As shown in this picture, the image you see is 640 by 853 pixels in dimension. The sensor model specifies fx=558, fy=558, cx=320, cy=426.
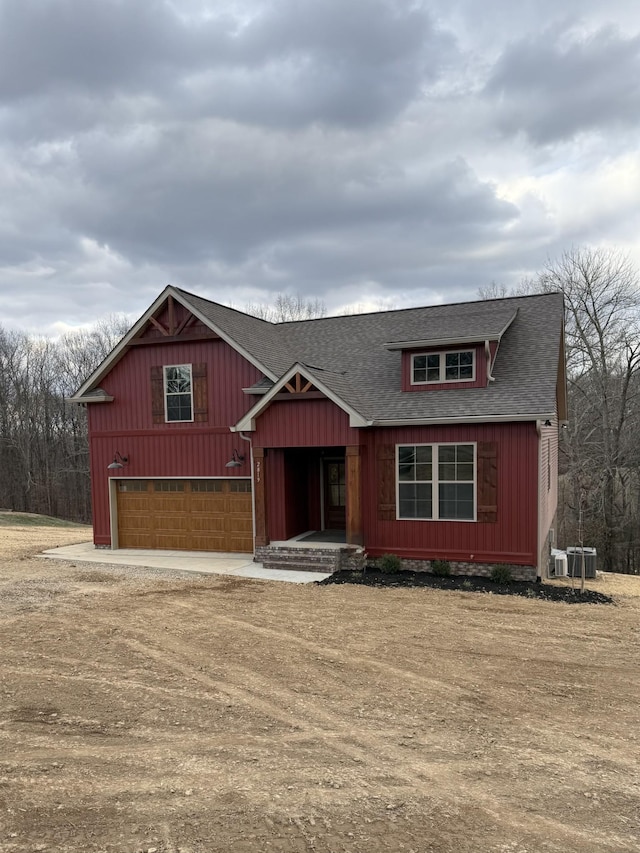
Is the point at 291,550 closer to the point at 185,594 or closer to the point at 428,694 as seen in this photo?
the point at 185,594

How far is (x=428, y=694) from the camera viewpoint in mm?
6375

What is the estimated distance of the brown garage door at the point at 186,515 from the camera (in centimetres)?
1522

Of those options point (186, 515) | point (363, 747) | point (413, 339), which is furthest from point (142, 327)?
point (363, 747)

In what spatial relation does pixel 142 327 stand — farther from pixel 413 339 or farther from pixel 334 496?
pixel 413 339

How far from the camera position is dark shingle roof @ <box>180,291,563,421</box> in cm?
1263

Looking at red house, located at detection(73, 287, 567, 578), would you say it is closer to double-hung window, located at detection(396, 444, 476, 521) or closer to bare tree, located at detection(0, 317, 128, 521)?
double-hung window, located at detection(396, 444, 476, 521)

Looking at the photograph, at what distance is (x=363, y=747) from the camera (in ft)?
17.1

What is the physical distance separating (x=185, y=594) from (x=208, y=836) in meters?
7.33

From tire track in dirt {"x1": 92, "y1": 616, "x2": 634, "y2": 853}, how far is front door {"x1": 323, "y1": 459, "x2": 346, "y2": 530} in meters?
7.94

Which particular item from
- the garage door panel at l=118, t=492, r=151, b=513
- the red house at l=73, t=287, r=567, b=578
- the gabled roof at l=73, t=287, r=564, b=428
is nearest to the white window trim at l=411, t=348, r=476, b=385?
the red house at l=73, t=287, r=567, b=578

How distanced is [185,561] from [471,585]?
7.19 m

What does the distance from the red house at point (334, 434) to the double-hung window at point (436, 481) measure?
0.10ft

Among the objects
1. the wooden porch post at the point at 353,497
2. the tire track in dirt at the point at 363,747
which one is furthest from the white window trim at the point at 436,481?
the tire track in dirt at the point at 363,747

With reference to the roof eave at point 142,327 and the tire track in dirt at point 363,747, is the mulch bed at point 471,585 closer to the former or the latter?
the tire track in dirt at point 363,747
